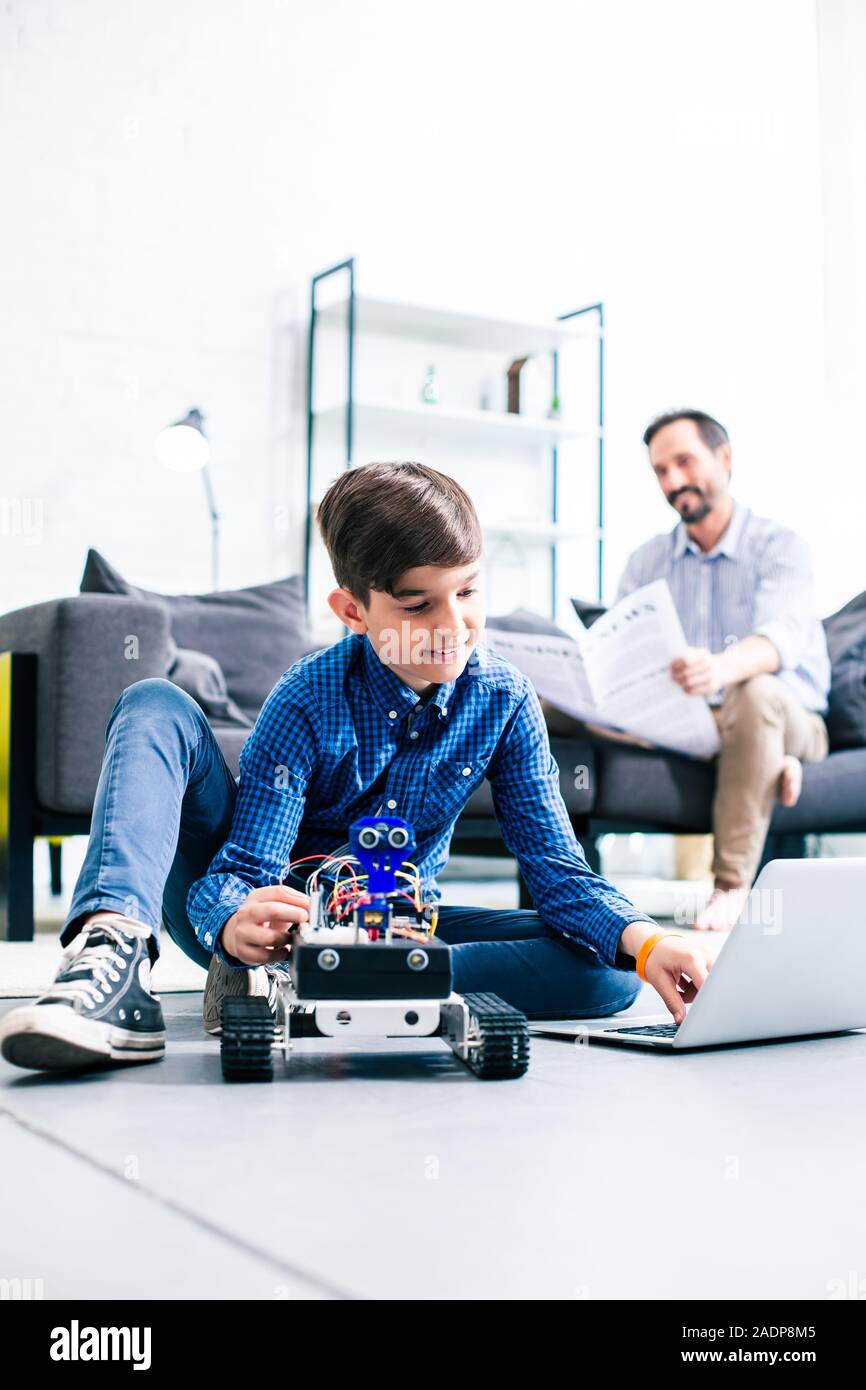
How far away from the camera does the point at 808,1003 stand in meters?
1.31

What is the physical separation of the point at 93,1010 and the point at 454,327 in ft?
12.5

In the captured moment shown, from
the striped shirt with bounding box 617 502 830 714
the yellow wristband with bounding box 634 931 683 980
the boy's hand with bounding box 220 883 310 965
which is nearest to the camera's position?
the boy's hand with bounding box 220 883 310 965

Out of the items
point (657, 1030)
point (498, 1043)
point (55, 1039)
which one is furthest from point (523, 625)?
point (55, 1039)

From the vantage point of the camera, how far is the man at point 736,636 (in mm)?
2756

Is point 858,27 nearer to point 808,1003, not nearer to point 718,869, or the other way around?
point 718,869

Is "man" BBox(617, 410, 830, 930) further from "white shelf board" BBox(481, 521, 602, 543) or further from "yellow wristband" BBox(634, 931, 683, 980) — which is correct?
"yellow wristband" BBox(634, 931, 683, 980)

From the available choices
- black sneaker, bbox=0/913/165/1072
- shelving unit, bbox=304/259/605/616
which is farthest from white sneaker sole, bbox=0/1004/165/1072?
shelving unit, bbox=304/259/605/616

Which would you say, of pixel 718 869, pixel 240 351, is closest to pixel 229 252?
pixel 240 351

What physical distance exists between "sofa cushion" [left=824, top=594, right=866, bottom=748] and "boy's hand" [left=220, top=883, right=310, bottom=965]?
2.20 m

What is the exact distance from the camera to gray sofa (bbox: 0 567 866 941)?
2.51m

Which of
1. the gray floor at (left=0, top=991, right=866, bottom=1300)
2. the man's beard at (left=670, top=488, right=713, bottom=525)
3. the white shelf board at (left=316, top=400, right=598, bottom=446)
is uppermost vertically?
the white shelf board at (left=316, top=400, right=598, bottom=446)

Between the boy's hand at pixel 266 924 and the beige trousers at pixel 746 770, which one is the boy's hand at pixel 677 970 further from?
the beige trousers at pixel 746 770

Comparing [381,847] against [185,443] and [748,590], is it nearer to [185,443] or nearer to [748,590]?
[748,590]

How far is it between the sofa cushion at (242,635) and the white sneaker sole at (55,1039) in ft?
6.66
